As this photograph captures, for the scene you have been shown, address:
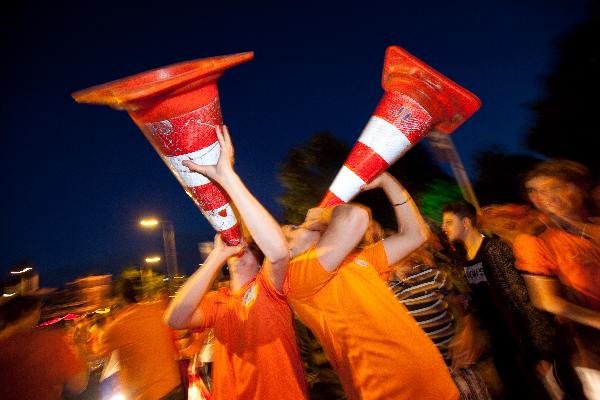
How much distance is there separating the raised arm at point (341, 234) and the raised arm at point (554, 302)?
1.64 metres

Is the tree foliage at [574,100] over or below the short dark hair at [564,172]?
over

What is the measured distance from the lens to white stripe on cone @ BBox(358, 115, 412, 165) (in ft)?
5.53

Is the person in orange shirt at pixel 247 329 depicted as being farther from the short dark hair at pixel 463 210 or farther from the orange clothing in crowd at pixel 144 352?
the short dark hair at pixel 463 210

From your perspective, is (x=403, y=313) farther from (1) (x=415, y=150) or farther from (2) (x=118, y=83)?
(1) (x=415, y=150)

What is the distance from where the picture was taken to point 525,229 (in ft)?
10.8

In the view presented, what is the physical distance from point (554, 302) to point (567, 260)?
12.5 inches

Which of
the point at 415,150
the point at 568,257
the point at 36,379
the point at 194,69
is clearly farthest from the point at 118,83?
the point at 415,150

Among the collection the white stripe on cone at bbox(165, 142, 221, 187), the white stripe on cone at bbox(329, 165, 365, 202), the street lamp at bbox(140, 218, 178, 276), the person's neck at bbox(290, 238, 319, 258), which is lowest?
the person's neck at bbox(290, 238, 319, 258)

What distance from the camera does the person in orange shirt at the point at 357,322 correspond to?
158 cm

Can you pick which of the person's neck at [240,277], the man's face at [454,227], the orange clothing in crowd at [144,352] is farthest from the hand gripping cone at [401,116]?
the orange clothing in crowd at [144,352]

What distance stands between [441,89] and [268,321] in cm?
159

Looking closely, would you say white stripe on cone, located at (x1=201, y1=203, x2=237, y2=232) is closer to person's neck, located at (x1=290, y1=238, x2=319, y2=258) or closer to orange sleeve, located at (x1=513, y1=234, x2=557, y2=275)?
person's neck, located at (x1=290, y1=238, x2=319, y2=258)

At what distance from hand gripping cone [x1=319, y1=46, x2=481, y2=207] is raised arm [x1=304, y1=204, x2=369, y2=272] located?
75 mm

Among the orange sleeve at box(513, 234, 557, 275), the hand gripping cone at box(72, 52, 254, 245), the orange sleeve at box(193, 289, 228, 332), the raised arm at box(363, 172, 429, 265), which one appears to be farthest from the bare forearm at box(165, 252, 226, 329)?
the orange sleeve at box(513, 234, 557, 275)
